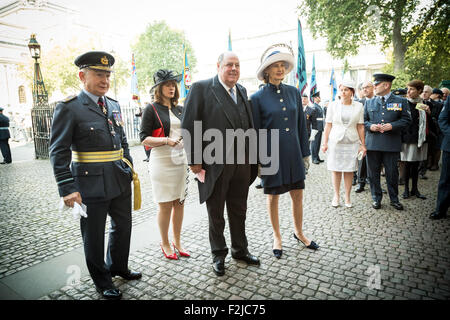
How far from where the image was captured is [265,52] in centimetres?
321

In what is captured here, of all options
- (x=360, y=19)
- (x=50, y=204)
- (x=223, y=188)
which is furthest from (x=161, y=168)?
(x=360, y=19)

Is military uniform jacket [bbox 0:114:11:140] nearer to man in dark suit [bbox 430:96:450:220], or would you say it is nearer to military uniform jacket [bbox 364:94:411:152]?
military uniform jacket [bbox 364:94:411:152]

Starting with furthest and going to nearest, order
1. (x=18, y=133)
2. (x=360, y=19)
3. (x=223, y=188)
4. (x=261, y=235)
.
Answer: (x=18, y=133) < (x=360, y=19) < (x=261, y=235) < (x=223, y=188)

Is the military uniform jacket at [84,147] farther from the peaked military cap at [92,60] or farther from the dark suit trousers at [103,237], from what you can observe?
the peaked military cap at [92,60]

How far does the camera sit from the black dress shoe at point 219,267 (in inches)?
114

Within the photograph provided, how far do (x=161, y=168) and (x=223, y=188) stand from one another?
806mm

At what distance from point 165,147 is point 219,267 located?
4.87 ft

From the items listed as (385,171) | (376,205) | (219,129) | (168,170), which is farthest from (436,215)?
(168,170)

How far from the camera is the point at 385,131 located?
15.5 ft

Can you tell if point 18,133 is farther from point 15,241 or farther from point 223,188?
point 223,188

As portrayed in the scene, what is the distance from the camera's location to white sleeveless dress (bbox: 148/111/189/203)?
3123 millimetres

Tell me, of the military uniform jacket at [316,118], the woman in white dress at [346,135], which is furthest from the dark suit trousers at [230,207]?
the military uniform jacket at [316,118]

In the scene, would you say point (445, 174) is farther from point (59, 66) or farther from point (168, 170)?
point (59, 66)

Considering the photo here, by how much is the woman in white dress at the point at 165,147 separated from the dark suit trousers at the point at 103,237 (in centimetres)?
45
